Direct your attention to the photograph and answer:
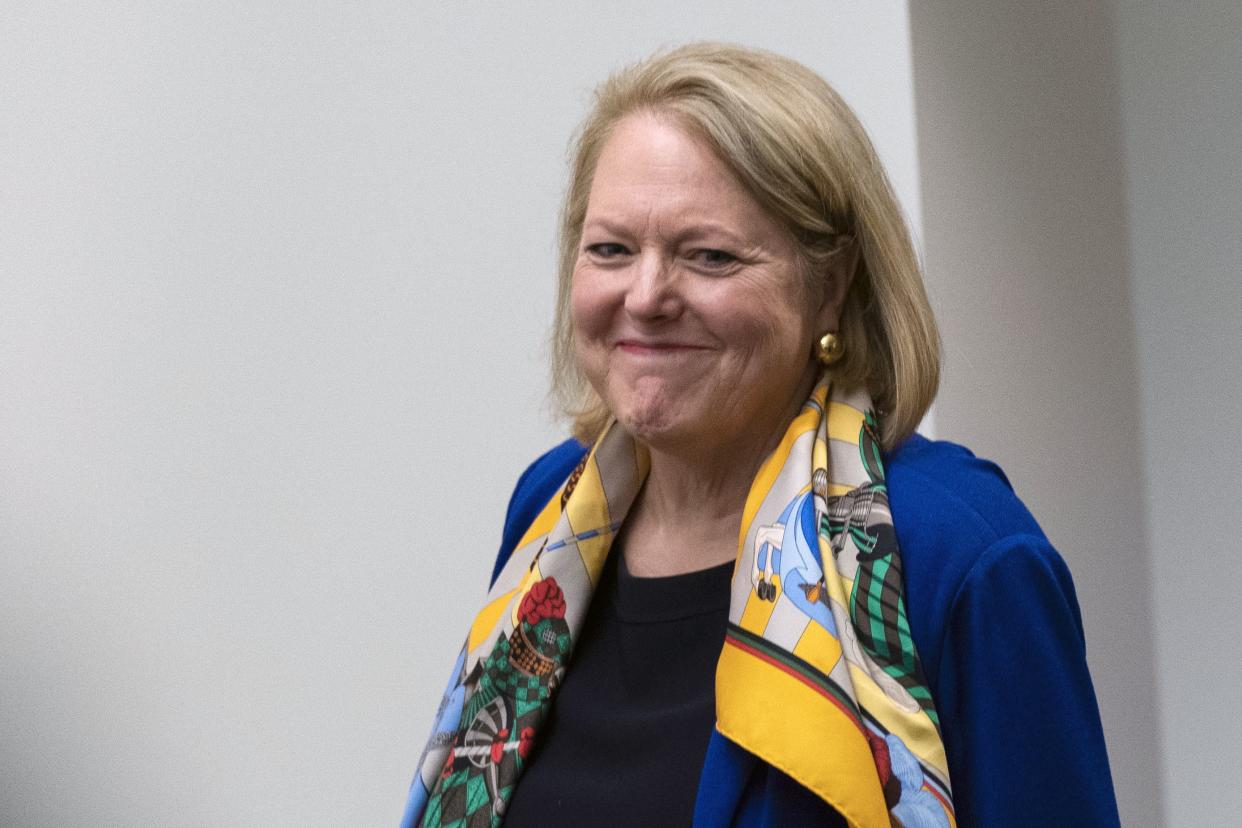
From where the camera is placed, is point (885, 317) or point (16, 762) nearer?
point (885, 317)

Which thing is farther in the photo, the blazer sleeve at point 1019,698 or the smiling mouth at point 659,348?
the smiling mouth at point 659,348

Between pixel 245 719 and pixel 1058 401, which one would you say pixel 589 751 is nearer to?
pixel 1058 401

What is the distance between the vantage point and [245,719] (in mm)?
3318

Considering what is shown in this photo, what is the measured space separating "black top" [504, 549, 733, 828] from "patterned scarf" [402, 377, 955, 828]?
0.03 meters

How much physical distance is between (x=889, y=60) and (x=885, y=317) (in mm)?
807

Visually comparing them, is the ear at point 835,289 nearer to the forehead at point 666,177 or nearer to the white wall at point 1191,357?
the forehead at point 666,177

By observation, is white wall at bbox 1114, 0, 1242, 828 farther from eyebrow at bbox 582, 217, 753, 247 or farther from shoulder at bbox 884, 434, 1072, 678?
eyebrow at bbox 582, 217, 753, 247

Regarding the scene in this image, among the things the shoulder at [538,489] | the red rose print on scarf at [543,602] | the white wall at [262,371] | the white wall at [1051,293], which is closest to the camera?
the red rose print on scarf at [543,602]

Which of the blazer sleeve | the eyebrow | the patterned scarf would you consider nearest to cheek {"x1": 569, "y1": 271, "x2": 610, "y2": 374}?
the eyebrow

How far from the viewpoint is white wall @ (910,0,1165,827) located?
2395 millimetres

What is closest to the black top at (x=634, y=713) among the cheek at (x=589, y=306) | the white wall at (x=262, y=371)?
the cheek at (x=589, y=306)

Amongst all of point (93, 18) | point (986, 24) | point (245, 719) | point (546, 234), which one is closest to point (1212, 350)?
point (986, 24)

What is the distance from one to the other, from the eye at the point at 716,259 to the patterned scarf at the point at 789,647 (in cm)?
19

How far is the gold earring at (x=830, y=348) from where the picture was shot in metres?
1.71
